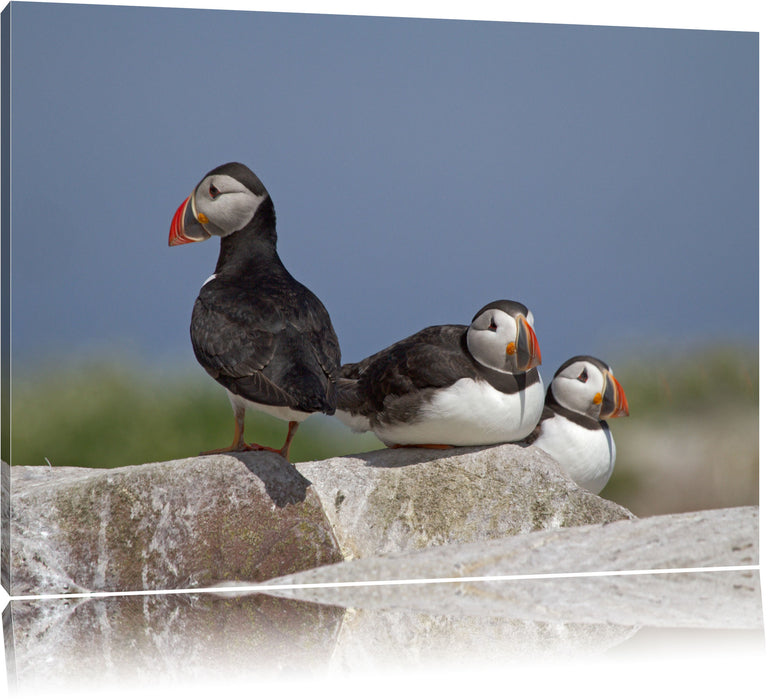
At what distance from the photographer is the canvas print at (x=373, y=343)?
6.63 metres

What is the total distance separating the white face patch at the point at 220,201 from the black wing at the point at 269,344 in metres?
0.39

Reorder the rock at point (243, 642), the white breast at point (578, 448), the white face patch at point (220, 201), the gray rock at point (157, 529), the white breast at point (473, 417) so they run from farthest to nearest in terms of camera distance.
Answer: the white breast at point (578, 448) < the white breast at point (473, 417) < the white face patch at point (220, 201) < the gray rock at point (157, 529) < the rock at point (243, 642)

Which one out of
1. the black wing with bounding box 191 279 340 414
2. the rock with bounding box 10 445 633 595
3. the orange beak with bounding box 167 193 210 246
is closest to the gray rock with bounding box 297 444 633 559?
the rock with bounding box 10 445 633 595

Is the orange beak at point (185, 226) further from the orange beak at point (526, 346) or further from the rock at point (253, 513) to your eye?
the orange beak at point (526, 346)

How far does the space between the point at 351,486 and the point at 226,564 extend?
0.92 meters

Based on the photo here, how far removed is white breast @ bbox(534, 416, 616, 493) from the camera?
7770mm

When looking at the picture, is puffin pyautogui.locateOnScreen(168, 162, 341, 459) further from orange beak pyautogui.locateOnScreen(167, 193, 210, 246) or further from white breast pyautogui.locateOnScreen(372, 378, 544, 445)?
white breast pyautogui.locateOnScreen(372, 378, 544, 445)

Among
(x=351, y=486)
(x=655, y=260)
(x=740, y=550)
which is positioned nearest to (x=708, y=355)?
(x=655, y=260)

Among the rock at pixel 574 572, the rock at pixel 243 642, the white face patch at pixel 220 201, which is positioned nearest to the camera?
the rock at pixel 243 642

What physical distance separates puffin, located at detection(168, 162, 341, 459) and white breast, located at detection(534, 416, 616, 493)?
1.66 meters

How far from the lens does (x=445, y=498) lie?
7316 mm

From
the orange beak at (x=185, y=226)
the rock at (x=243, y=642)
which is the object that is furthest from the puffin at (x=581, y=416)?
the orange beak at (x=185, y=226)

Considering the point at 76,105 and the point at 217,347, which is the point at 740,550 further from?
the point at 76,105

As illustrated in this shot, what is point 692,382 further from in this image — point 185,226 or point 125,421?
point 125,421
